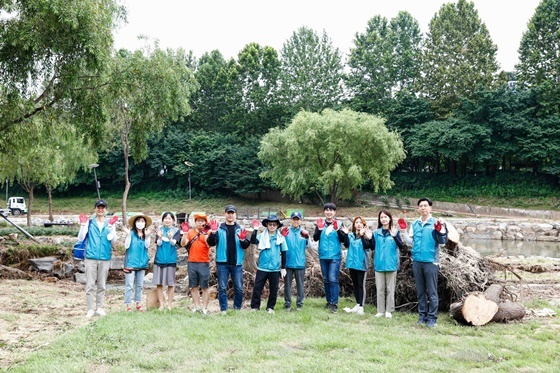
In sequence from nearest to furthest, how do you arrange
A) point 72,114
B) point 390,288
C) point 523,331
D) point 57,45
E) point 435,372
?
point 435,372 < point 523,331 < point 390,288 < point 57,45 < point 72,114

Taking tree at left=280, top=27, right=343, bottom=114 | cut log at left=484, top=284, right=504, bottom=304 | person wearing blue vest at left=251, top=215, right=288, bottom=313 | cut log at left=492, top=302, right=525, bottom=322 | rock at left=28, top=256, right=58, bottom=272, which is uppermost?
tree at left=280, top=27, right=343, bottom=114

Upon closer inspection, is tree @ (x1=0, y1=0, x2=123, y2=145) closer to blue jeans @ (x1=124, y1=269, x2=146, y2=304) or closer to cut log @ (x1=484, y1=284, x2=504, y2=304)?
blue jeans @ (x1=124, y1=269, x2=146, y2=304)

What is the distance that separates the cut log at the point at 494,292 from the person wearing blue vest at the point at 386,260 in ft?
→ 4.46

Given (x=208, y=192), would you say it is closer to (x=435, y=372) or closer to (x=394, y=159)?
(x=394, y=159)

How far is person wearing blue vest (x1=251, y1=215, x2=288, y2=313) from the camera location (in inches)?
302

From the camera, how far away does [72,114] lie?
10.6 metres

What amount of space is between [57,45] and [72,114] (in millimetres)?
Answer: 1629

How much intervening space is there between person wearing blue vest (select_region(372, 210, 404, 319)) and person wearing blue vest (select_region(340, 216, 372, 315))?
0.59 ft

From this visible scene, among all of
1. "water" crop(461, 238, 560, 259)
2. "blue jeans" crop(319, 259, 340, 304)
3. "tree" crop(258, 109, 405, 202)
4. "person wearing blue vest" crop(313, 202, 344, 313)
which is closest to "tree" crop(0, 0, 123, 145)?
"person wearing blue vest" crop(313, 202, 344, 313)

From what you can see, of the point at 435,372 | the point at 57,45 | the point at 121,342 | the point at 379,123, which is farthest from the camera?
the point at 379,123

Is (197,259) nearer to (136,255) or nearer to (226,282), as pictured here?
(226,282)

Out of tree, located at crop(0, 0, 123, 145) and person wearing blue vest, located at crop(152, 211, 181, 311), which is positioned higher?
tree, located at crop(0, 0, 123, 145)

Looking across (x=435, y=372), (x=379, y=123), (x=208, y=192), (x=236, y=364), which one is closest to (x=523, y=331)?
(x=435, y=372)

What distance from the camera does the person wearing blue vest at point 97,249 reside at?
24.1 feet
